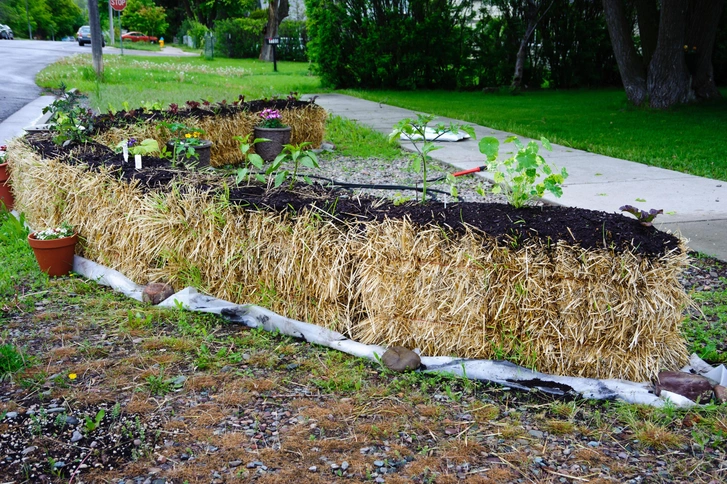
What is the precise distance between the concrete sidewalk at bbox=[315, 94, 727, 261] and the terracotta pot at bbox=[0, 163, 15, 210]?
14.2ft

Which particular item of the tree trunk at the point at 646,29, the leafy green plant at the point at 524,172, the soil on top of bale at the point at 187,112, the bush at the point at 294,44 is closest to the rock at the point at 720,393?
the leafy green plant at the point at 524,172

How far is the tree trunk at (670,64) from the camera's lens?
10789 mm

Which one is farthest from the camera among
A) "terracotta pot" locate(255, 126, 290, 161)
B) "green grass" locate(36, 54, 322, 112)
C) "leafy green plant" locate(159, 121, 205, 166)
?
"green grass" locate(36, 54, 322, 112)

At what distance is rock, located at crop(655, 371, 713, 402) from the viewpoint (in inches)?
104

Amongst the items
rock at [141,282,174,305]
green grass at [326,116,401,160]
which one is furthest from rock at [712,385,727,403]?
green grass at [326,116,401,160]

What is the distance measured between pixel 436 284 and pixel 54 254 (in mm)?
2657

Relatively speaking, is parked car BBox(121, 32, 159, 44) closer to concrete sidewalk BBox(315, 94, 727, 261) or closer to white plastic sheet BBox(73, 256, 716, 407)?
concrete sidewalk BBox(315, 94, 727, 261)

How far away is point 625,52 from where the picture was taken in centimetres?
1170

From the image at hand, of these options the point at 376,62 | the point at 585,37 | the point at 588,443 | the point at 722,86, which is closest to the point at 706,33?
the point at 585,37

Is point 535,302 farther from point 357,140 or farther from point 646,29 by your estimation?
point 646,29

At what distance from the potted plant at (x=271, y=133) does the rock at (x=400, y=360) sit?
5111 mm

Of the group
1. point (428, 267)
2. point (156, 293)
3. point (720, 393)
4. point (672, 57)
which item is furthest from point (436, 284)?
point (672, 57)

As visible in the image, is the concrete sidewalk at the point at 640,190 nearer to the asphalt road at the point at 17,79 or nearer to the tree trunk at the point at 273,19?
the asphalt road at the point at 17,79

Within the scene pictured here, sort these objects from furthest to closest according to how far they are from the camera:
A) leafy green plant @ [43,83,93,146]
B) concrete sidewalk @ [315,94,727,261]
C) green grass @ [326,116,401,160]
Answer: green grass @ [326,116,401,160], leafy green plant @ [43,83,93,146], concrete sidewalk @ [315,94,727,261]
